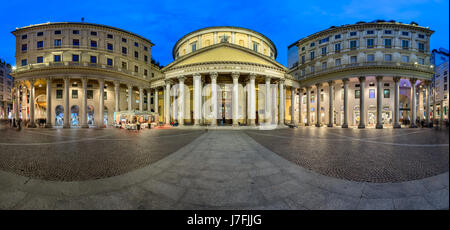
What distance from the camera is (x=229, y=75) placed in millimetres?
30578

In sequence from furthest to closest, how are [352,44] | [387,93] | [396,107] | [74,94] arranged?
[74,94] < [352,44] < [387,93] < [396,107]

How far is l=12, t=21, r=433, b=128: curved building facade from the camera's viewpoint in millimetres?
26250

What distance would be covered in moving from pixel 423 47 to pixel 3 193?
5148cm

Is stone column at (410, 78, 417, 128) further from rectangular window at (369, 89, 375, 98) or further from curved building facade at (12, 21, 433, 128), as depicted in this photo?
rectangular window at (369, 89, 375, 98)

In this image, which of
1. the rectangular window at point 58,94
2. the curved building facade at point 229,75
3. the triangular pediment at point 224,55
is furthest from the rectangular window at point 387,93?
the rectangular window at point 58,94

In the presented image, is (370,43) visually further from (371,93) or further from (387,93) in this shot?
(387,93)

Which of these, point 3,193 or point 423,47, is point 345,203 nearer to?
point 3,193

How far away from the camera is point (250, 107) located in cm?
2488

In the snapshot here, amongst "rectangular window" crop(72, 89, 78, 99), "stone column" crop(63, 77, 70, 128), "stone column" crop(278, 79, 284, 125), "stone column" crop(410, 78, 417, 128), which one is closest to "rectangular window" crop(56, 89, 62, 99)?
"rectangular window" crop(72, 89, 78, 99)

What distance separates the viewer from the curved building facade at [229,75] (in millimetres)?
26250

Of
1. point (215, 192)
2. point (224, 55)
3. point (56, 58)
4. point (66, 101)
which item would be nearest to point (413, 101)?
point (224, 55)
